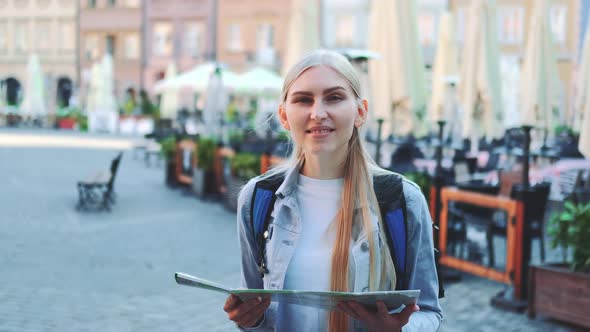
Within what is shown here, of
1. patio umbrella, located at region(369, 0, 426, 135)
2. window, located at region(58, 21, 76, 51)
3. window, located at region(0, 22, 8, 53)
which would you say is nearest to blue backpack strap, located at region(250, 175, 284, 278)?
patio umbrella, located at region(369, 0, 426, 135)

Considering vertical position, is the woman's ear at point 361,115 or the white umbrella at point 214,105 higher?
the woman's ear at point 361,115

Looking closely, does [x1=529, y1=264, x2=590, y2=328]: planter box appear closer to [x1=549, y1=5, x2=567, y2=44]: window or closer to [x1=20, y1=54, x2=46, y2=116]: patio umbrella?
[x1=549, y1=5, x2=567, y2=44]: window

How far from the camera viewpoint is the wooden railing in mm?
6512

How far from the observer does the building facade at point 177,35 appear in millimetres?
47906

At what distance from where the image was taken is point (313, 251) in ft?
6.88

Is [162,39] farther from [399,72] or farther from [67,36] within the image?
[399,72]

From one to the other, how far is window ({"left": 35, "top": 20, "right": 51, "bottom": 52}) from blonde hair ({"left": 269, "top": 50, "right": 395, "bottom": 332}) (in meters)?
55.6

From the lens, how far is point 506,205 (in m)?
6.65

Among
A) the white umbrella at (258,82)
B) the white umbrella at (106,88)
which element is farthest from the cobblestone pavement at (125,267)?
the white umbrella at (106,88)

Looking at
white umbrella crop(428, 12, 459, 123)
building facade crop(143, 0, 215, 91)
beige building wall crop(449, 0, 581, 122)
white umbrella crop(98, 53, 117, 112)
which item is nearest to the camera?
white umbrella crop(428, 12, 459, 123)

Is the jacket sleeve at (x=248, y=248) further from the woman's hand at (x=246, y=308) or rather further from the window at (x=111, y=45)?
the window at (x=111, y=45)

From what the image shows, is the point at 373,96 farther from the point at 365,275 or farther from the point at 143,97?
the point at 143,97

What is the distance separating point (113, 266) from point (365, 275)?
608cm

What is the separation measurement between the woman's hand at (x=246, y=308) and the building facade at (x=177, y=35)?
151 ft
